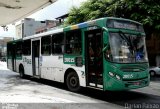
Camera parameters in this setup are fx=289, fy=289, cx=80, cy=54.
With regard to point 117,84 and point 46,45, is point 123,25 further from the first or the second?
point 46,45

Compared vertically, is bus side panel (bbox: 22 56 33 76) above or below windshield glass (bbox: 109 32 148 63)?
below

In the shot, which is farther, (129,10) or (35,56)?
(129,10)

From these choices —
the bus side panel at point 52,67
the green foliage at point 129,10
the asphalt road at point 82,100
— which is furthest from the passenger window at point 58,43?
the green foliage at point 129,10

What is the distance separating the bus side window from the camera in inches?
458

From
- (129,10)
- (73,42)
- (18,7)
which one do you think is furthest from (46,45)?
(129,10)

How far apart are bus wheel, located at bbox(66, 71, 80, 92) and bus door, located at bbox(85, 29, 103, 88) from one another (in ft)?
3.15

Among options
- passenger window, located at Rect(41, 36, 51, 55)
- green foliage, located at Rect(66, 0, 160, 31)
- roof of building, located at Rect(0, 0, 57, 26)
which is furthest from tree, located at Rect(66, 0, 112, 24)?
passenger window, located at Rect(41, 36, 51, 55)

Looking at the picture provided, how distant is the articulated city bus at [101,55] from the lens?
9.95m

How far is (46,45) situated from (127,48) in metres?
Result: 5.51

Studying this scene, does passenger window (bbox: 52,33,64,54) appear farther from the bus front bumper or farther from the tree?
the tree

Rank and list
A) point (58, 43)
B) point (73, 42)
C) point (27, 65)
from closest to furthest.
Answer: point (73, 42) < point (58, 43) < point (27, 65)

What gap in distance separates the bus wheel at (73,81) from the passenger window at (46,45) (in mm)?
2350

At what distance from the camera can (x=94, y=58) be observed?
35.7 feet

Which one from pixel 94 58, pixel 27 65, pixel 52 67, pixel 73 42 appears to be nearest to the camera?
pixel 94 58
